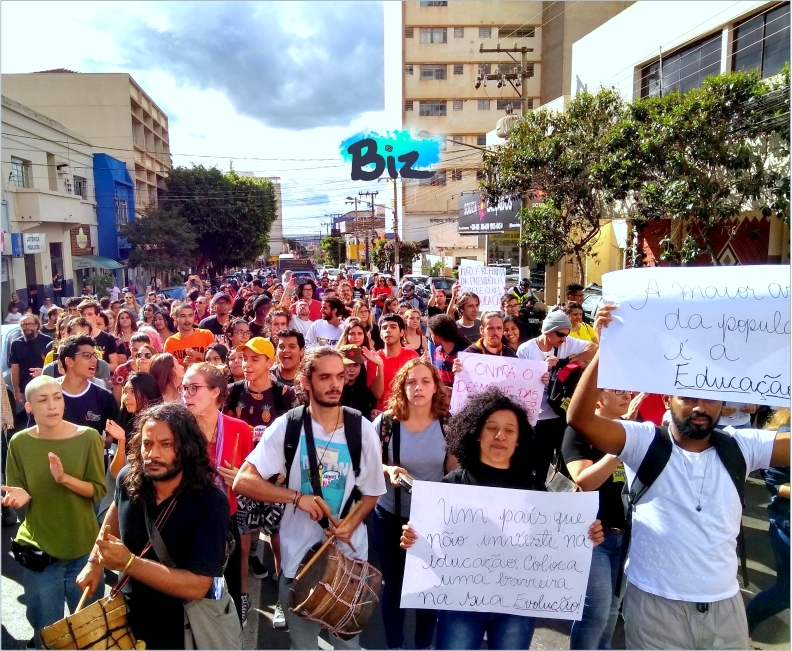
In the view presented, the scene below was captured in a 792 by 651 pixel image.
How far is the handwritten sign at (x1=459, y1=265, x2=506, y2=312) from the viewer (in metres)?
8.36

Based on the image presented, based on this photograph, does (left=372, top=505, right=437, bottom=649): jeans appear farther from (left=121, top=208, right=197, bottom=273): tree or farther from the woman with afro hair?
(left=121, top=208, right=197, bottom=273): tree

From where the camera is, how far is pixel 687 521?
2463 mm

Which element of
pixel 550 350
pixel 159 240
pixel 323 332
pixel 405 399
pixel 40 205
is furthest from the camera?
pixel 159 240

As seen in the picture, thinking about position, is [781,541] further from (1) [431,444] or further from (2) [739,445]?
(1) [431,444]

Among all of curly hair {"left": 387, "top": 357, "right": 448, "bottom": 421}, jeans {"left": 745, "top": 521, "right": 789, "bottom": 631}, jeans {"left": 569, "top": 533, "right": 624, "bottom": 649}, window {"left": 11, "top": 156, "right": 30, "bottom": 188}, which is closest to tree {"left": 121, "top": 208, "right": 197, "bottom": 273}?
window {"left": 11, "top": 156, "right": 30, "bottom": 188}

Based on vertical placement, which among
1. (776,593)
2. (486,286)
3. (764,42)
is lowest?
(776,593)

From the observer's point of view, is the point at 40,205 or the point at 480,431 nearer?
the point at 480,431

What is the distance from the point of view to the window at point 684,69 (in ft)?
42.3

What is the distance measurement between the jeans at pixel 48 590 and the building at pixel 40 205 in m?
19.7

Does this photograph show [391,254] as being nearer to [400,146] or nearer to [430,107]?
[430,107]

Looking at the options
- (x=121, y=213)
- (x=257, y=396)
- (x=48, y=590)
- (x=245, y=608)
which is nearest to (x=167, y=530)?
(x=48, y=590)

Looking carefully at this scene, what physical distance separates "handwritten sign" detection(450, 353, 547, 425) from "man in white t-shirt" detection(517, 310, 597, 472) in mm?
386

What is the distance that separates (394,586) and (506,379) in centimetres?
161

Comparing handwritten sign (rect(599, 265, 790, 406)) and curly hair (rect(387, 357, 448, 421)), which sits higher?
handwritten sign (rect(599, 265, 790, 406))
